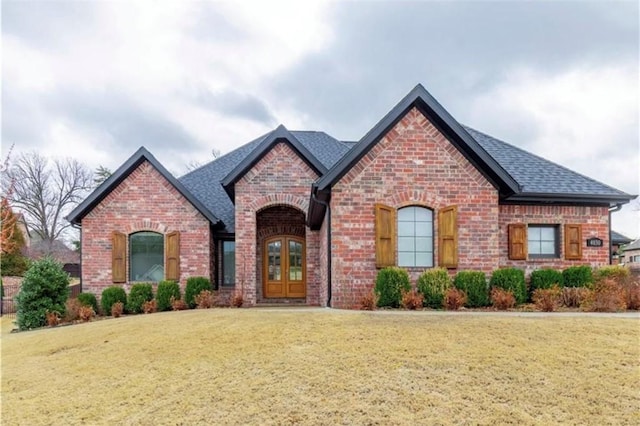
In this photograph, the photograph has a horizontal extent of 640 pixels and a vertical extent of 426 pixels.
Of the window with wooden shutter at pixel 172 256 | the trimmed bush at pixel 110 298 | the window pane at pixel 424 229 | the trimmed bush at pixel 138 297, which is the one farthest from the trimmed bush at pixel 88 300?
the window pane at pixel 424 229

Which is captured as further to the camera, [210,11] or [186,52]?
[186,52]

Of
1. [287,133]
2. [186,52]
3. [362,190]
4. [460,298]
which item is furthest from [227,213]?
[460,298]

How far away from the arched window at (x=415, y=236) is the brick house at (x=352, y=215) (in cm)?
3

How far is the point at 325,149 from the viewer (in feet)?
57.5

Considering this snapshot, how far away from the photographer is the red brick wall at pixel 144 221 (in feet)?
46.1

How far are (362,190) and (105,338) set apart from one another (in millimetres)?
6322

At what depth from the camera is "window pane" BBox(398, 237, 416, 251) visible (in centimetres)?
1059

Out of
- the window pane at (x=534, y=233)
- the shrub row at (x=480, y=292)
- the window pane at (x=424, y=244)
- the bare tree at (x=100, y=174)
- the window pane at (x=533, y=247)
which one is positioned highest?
the bare tree at (x=100, y=174)

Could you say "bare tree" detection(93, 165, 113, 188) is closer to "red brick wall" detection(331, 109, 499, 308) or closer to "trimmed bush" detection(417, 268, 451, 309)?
"red brick wall" detection(331, 109, 499, 308)

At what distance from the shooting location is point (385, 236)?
10320mm

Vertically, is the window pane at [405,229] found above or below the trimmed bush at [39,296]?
above

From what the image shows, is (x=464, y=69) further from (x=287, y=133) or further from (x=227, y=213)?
(x=227, y=213)

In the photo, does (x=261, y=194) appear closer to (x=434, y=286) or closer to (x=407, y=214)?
(x=407, y=214)

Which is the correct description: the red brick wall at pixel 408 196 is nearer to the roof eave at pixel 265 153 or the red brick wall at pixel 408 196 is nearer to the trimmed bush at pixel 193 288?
the roof eave at pixel 265 153
